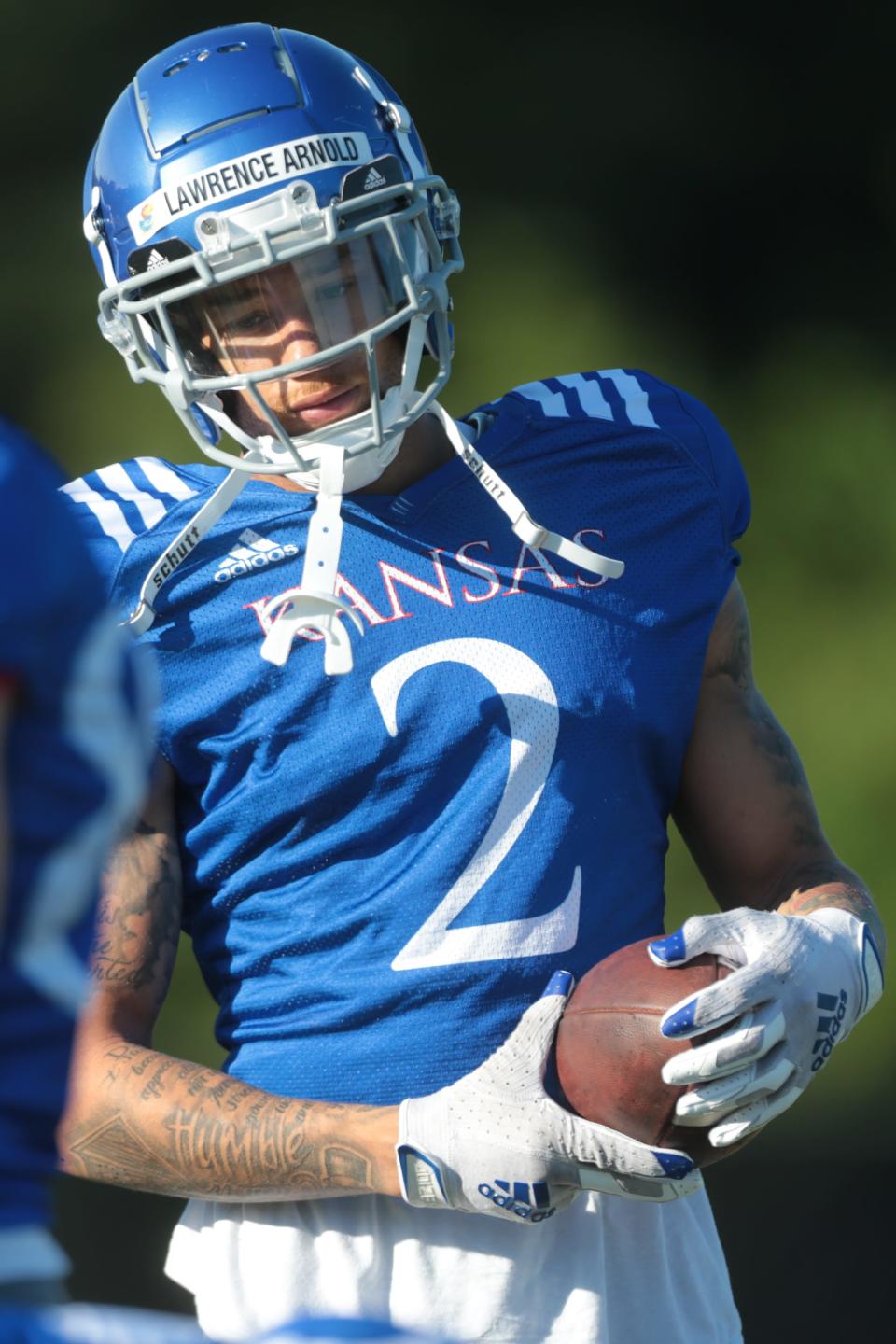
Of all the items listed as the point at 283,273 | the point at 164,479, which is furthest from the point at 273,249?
A: the point at 164,479

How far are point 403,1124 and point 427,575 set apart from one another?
525mm

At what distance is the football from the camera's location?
1530 mm

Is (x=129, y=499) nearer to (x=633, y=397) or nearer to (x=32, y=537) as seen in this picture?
(x=633, y=397)

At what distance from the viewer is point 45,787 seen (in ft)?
2.96

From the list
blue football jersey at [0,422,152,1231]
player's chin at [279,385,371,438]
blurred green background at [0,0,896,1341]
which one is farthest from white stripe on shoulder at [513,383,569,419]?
blurred green background at [0,0,896,1341]

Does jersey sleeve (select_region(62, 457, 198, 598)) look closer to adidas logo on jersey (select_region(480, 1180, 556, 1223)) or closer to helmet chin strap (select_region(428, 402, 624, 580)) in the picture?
helmet chin strap (select_region(428, 402, 624, 580))

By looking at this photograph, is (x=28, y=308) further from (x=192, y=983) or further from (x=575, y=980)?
(x=575, y=980)

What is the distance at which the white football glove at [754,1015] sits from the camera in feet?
4.94

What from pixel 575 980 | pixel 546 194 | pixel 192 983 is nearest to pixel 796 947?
pixel 575 980

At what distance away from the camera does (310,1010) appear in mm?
1684

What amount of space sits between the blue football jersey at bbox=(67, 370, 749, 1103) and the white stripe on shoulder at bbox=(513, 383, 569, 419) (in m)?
0.13

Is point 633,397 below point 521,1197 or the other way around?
the other way around

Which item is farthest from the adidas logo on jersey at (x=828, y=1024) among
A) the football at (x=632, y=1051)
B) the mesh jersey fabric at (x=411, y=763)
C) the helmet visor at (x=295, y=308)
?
the helmet visor at (x=295, y=308)

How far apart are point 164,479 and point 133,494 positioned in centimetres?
4
